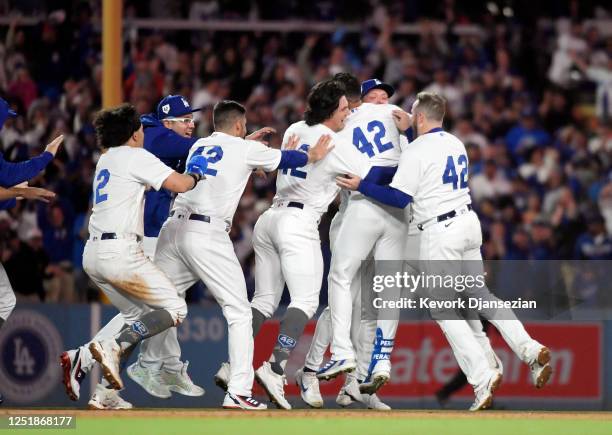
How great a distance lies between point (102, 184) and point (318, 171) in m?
1.67

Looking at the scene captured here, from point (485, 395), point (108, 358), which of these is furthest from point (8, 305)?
point (485, 395)

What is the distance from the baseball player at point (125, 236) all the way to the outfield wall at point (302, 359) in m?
2.54

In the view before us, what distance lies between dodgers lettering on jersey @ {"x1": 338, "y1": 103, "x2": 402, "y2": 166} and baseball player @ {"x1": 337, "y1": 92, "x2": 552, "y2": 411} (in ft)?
1.05

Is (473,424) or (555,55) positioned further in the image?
(555,55)

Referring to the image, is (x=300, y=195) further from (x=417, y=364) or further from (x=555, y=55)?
(x=555, y=55)

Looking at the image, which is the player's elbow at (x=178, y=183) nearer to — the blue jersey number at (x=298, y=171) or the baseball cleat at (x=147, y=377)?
the blue jersey number at (x=298, y=171)

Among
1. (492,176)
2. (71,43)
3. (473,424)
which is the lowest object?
(473,424)

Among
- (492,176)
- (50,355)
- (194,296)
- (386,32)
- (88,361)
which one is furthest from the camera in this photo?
(386,32)

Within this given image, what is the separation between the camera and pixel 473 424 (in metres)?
8.95

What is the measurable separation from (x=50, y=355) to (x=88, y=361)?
239cm

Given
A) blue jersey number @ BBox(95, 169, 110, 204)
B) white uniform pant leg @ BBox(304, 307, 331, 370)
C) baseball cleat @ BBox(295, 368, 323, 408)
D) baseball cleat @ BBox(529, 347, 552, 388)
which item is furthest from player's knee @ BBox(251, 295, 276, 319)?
baseball cleat @ BBox(529, 347, 552, 388)

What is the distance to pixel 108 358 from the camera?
927 cm

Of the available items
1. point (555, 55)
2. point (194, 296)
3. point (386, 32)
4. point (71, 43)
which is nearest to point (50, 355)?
point (194, 296)
